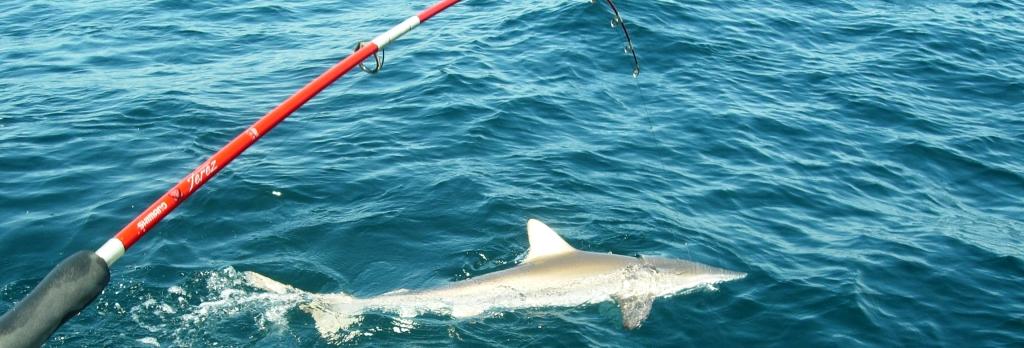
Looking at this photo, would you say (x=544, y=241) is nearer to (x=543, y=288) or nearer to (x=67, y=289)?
(x=543, y=288)

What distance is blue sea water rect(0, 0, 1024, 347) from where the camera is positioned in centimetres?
952

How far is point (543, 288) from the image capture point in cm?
965

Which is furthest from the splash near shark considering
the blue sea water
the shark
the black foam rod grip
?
the black foam rod grip

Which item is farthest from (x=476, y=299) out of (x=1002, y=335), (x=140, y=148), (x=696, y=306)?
(x=140, y=148)

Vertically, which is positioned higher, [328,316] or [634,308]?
[328,316]

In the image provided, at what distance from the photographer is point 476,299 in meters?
9.36

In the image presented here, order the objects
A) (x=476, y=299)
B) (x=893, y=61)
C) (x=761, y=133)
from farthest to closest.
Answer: (x=893, y=61), (x=761, y=133), (x=476, y=299)

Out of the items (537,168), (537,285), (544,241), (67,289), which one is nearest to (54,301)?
(67,289)

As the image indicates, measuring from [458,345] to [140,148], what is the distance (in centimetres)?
686

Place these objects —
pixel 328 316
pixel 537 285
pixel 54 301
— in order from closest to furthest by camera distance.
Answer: pixel 54 301, pixel 328 316, pixel 537 285

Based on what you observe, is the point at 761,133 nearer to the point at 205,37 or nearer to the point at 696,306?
the point at 696,306

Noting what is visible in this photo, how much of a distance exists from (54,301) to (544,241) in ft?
17.6

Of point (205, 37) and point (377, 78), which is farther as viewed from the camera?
point (205, 37)

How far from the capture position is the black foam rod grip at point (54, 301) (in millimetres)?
5227
